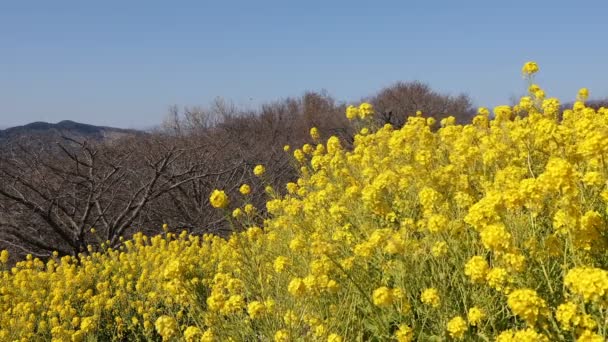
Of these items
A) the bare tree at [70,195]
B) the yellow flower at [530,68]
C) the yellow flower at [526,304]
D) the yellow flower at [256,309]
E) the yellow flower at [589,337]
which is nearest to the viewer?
the yellow flower at [589,337]

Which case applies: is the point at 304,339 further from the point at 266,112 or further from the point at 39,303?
the point at 266,112

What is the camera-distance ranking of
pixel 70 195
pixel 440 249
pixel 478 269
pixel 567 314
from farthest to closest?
pixel 70 195, pixel 440 249, pixel 478 269, pixel 567 314

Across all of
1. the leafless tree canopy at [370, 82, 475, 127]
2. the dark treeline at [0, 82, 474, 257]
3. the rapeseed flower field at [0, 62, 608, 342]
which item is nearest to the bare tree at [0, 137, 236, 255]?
the dark treeline at [0, 82, 474, 257]

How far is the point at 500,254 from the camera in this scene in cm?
239

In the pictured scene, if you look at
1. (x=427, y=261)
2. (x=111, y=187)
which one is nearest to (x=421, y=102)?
(x=111, y=187)

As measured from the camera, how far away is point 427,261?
11.2ft

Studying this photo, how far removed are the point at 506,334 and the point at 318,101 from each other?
1447 inches

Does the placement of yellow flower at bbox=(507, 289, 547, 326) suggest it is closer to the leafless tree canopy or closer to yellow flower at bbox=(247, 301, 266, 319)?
yellow flower at bbox=(247, 301, 266, 319)

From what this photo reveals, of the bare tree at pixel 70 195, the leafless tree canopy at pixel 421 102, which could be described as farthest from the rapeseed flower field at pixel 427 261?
the leafless tree canopy at pixel 421 102

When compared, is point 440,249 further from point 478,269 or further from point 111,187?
point 111,187

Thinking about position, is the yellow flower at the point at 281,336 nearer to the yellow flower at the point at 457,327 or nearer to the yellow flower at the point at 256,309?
the yellow flower at the point at 256,309

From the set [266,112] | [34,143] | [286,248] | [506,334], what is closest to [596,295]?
[506,334]

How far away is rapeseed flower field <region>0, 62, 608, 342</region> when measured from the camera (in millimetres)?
2350

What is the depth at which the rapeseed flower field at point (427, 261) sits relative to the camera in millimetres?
2350
